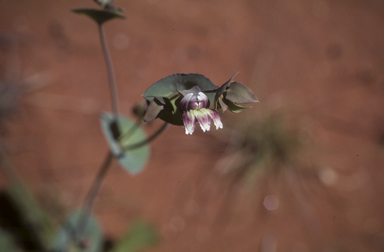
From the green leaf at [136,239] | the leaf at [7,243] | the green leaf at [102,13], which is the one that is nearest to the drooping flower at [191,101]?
the green leaf at [102,13]

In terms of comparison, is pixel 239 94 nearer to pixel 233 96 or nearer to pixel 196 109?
pixel 233 96

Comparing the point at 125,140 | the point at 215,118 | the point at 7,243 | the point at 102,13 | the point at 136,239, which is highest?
the point at 102,13

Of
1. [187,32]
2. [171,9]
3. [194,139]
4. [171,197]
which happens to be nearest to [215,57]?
[187,32]

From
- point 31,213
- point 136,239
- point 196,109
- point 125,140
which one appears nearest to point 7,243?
point 31,213

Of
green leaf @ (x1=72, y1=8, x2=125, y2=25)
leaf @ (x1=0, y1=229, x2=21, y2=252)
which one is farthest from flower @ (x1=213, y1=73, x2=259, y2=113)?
leaf @ (x1=0, y1=229, x2=21, y2=252)

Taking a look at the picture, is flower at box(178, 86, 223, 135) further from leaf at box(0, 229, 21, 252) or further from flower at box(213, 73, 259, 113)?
leaf at box(0, 229, 21, 252)
